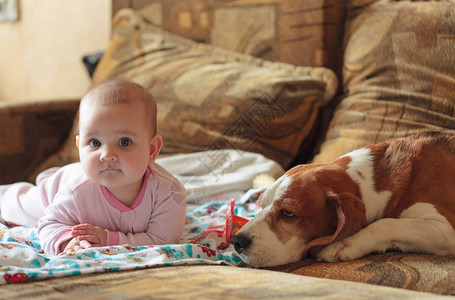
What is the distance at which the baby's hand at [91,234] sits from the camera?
48.2 inches

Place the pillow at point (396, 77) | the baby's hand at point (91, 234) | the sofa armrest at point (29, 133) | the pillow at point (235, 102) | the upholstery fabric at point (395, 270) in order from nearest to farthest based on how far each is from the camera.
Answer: the upholstery fabric at point (395, 270) → the baby's hand at point (91, 234) → the pillow at point (396, 77) → the pillow at point (235, 102) → the sofa armrest at point (29, 133)

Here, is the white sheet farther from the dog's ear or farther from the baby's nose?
the dog's ear

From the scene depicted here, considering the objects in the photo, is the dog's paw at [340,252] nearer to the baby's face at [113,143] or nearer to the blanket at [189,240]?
the blanket at [189,240]

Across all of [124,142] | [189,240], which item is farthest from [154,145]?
[189,240]

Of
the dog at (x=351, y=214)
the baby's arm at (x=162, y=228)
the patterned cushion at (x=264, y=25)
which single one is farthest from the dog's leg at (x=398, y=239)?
the patterned cushion at (x=264, y=25)

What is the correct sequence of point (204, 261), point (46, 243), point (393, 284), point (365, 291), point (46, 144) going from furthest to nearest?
1. point (46, 144)
2. point (46, 243)
3. point (204, 261)
4. point (393, 284)
5. point (365, 291)

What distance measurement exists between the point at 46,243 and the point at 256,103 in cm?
85

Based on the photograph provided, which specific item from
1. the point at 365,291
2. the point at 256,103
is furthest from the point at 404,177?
the point at 256,103

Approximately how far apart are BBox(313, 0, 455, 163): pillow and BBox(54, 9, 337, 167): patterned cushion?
0.40 ft

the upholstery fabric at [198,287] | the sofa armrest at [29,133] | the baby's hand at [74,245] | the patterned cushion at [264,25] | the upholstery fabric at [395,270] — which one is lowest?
the sofa armrest at [29,133]

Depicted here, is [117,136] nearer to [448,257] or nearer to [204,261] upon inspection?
[204,261]

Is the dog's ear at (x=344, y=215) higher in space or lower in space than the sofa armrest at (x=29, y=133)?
higher

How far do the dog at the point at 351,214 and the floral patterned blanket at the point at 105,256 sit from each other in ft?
0.32

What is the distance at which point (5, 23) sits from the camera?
335cm
